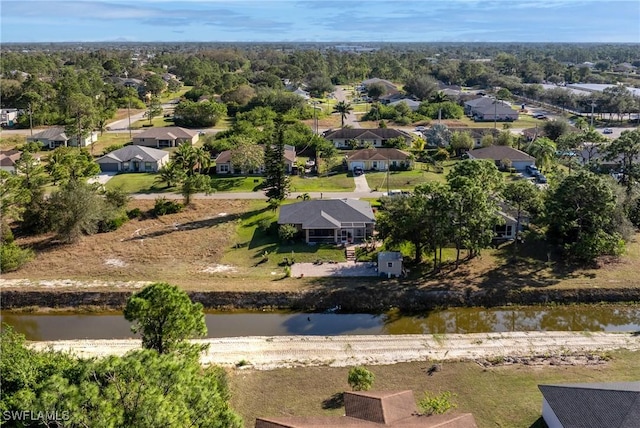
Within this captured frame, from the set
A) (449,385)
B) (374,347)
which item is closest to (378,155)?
(374,347)

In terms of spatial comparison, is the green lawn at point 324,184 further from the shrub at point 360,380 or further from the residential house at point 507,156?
the shrub at point 360,380

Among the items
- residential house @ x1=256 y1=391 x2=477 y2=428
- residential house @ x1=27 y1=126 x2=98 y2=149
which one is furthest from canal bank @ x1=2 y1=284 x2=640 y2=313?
residential house @ x1=27 y1=126 x2=98 y2=149

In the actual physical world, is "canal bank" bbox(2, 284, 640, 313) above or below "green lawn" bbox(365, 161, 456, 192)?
below

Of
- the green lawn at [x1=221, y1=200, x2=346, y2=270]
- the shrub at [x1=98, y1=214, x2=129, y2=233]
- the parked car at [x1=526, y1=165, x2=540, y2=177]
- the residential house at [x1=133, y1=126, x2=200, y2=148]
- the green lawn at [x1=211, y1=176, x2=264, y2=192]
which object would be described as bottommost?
the green lawn at [x1=221, y1=200, x2=346, y2=270]

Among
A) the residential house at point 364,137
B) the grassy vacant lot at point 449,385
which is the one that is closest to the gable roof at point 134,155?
the residential house at point 364,137

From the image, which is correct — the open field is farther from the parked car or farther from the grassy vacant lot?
the parked car

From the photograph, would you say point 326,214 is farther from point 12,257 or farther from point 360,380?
point 12,257
